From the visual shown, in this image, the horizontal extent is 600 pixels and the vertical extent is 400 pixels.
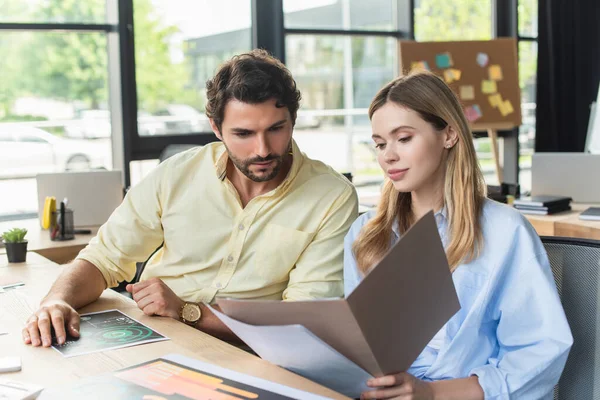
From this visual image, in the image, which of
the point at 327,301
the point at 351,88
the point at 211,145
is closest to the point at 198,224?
the point at 211,145

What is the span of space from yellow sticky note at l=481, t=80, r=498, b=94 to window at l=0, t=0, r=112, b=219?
111 inches

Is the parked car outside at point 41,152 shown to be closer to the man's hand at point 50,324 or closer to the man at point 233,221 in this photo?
the man at point 233,221

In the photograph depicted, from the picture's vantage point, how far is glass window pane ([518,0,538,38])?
6.80 m

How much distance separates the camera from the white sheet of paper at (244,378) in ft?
4.13

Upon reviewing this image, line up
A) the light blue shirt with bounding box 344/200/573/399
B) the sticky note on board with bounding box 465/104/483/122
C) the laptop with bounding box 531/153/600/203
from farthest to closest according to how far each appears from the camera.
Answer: the sticky note on board with bounding box 465/104/483/122, the laptop with bounding box 531/153/600/203, the light blue shirt with bounding box 344/200/573/399

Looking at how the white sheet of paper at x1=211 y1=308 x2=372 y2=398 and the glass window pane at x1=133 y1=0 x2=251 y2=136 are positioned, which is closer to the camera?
the white sheet of paper at x1=211 y1=308 x2=372 y2=398

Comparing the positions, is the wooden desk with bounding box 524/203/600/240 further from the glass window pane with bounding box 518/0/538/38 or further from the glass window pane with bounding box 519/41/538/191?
the glass window pane with bounding box 518/0/538/38

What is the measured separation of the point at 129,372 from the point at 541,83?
6.05 meters

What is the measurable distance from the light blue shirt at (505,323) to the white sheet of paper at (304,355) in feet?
0.89

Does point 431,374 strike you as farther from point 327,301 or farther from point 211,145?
point 211,145

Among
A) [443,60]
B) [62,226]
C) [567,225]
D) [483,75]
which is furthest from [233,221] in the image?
[483,75]

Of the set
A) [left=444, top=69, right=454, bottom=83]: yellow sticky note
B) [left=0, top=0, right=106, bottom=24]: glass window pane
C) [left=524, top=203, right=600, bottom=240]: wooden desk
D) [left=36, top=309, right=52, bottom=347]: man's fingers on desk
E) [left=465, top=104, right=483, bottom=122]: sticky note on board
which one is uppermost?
[left=0, top=0, right=106, bottom=24]: glass window pane

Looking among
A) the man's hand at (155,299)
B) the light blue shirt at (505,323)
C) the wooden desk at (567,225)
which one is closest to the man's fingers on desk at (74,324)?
the man's hand at (155,299)

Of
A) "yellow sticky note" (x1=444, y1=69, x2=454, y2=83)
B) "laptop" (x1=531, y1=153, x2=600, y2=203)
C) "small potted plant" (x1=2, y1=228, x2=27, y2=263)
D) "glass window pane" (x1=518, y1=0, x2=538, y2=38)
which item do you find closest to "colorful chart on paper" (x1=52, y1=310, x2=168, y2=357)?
"small potted plant" (x1=2, y1=228, x2=27, y2=263)
